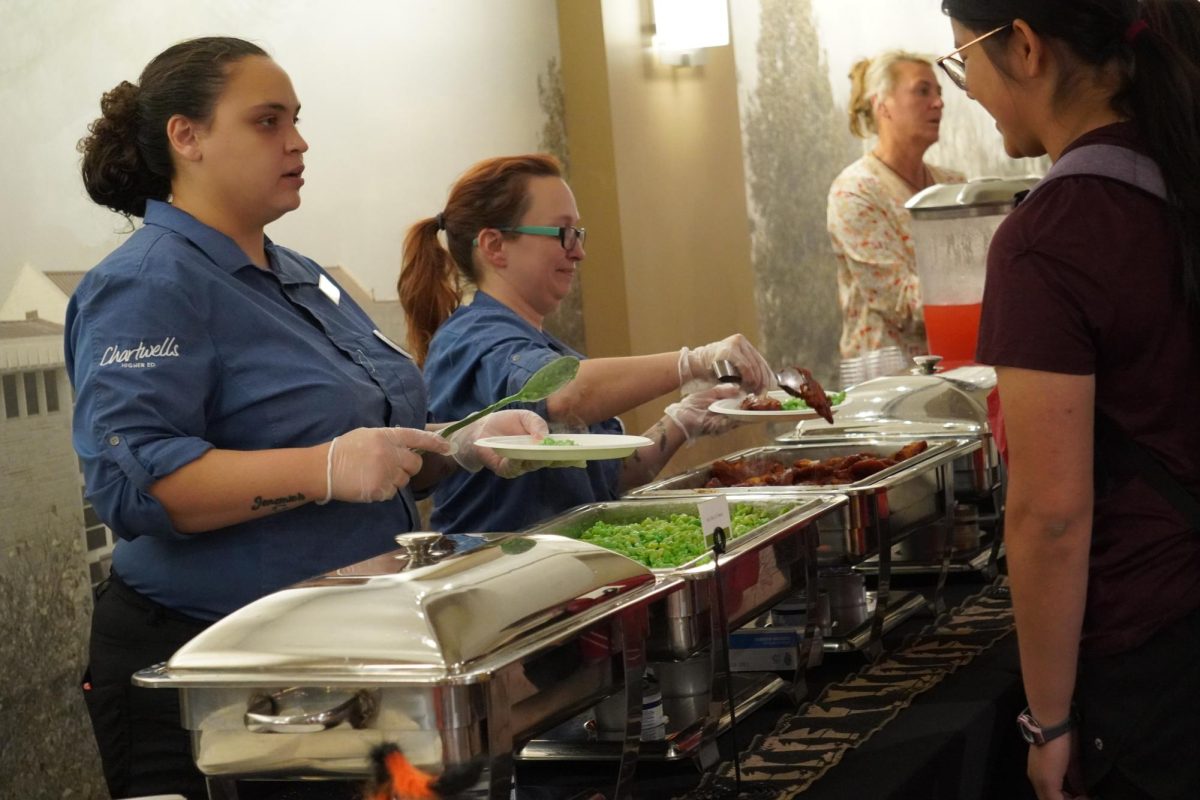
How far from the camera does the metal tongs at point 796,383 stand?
2.36 metres

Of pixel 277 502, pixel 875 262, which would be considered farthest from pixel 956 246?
pixel 277 502

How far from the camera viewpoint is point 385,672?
3.86ft

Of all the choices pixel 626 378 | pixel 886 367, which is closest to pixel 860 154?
pixel 886 367

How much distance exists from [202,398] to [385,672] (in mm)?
579

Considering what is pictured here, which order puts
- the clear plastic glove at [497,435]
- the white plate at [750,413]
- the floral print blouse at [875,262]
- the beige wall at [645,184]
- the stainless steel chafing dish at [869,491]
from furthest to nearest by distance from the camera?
1. the beige wall at [645,184]
2. the floral print blouse at [875,262]
3. the white plate at [750,413]
4. the stainless steel chafing dish at [869,491]
5. the clear plastic glove at [497,435]

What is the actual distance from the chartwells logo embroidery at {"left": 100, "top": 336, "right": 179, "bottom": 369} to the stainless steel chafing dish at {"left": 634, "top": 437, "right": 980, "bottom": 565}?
32.2 inches

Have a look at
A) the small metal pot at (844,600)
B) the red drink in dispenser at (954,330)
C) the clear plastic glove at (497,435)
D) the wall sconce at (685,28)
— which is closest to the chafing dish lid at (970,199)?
the red drink in dispenser at (954,330)

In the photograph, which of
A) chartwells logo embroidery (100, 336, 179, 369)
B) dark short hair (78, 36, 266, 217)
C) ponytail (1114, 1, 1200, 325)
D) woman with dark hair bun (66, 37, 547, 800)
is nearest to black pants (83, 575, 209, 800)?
woman with dark hair bun (66, 37, 547, 800)

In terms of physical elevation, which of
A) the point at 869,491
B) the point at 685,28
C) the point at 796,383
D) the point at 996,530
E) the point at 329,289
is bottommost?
the point at 996,530

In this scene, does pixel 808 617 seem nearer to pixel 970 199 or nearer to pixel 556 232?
pixel 556 232

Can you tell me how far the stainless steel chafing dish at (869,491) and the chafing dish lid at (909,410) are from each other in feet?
0.27

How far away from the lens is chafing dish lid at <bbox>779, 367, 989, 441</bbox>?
2.71 metres

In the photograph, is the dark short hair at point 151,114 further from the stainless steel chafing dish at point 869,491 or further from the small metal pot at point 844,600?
the small metal pot at point 844,600

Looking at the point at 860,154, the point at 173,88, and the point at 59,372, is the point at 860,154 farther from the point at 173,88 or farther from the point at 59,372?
the point at 173,88
